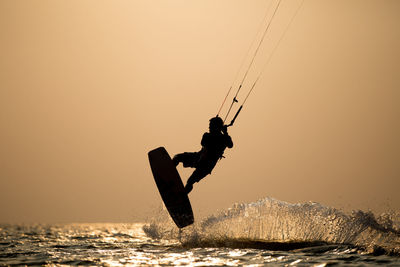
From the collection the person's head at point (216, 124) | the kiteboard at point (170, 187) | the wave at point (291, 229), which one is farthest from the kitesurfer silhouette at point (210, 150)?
the wave at point (291, 229)

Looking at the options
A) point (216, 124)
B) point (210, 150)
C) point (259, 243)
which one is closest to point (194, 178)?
point (210, 150)

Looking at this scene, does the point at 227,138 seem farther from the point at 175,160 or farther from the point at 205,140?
the point at 175,160

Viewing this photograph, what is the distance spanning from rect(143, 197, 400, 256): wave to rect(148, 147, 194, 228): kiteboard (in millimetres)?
751

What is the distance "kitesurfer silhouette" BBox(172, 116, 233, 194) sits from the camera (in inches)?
537

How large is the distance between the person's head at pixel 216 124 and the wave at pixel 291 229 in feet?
10.5

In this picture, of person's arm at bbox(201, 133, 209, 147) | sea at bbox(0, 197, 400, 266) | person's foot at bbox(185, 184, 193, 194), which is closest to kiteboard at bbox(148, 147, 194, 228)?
person's foot at bbox(185, 184, 193, 194)

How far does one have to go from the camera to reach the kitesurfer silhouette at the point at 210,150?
13.6 meters

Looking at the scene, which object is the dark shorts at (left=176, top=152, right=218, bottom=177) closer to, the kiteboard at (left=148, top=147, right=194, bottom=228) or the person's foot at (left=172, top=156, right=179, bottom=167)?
the person's foot at (left=172, top=156, right=179, bottom=167)

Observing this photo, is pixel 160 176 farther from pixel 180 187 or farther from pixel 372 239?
pixel 372 239

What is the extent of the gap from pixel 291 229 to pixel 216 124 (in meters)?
4.03

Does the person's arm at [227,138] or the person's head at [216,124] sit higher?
the person's head at [216,124]

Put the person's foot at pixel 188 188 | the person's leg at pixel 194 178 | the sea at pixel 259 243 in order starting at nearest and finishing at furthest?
the sea at pixel 259 243
the person's leg at pixel 194 178
the person's foot at pixel 188 188

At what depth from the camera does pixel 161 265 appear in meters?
10.8

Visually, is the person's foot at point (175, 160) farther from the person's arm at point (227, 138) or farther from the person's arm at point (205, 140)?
the person's arm at point (227, 138)
